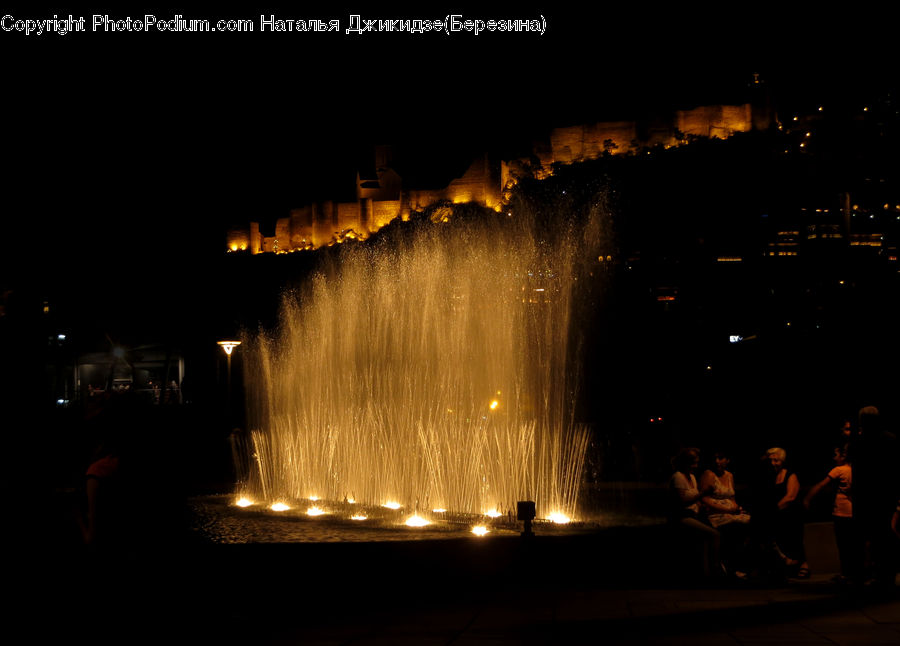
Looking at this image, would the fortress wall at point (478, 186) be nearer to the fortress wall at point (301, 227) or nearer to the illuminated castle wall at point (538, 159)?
the illuminated castle wall at point (538, 159)

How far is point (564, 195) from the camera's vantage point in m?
49.2

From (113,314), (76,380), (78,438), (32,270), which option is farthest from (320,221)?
(32,270)

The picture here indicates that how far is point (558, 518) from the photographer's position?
47.8 ft

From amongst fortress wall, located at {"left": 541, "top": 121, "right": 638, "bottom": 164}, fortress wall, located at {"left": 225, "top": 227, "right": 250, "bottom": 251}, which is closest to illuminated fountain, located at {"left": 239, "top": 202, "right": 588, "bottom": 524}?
fortress wall, located at {"left": 541, "top": 121, "right": 638, "bottom": 164}

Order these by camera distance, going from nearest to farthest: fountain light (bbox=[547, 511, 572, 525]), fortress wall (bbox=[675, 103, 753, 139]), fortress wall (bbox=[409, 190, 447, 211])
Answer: fountain light (bbox=[547, 511, 572, 525]) < fortress wall (bbox=[675, 103, 753, 139]) < fortress wall (bbox=[409, 190, 447, 211])

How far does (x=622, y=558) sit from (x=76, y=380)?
1816 inches

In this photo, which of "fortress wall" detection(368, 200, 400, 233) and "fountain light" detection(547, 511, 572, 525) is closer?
"fountain light" detection(547, 511, 572, 525)

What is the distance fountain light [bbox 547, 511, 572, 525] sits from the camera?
13.9 meters

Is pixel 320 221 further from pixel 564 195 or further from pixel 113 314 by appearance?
pixel 564 195

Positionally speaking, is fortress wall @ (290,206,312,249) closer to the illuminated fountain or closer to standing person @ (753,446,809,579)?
the illuminated fountain

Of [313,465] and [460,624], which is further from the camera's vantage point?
[313,465]

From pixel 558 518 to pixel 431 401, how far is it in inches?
315

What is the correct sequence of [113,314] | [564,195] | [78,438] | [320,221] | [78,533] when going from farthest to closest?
1. [320,221]
2. [113,314]
3. [564,195]
4. [78,438]
5. [78,533]

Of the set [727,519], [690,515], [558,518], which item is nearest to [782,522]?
[727,519]
